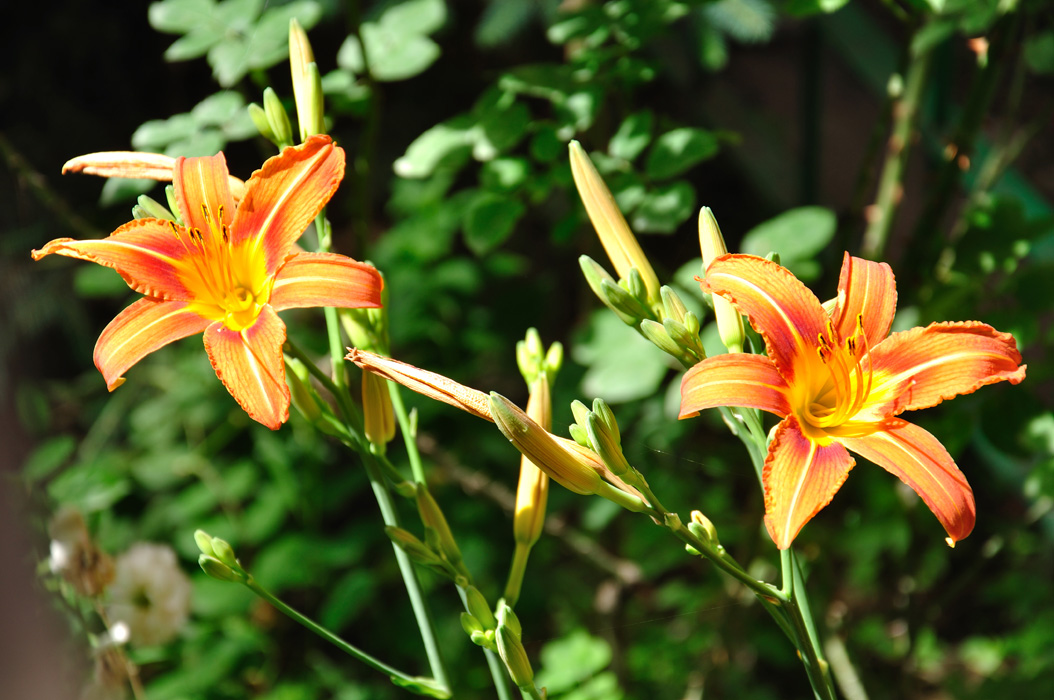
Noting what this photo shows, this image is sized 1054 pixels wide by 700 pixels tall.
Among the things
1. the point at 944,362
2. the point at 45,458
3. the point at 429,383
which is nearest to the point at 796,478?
the point at 944,362

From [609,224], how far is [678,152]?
338mm

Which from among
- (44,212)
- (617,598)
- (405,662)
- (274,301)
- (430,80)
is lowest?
(405,662)

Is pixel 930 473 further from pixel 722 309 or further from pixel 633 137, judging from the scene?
pixel 633 137

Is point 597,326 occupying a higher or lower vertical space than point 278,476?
higher

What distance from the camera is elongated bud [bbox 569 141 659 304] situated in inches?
31.3

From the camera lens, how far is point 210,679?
1387mm

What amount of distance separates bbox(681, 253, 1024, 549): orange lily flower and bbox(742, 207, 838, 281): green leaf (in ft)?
1.27

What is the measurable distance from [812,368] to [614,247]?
0.73ft

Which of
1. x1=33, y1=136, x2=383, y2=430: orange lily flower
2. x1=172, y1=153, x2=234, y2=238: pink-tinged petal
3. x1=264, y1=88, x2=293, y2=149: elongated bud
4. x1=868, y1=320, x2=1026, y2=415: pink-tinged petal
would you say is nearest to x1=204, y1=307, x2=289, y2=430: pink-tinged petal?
x1=33, y1=136, x2=383, y2=430: orange lily flower

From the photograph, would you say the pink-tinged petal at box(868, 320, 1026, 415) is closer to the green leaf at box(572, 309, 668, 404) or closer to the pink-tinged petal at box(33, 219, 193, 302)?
the green leaf at box(572, 309, 668, 404)

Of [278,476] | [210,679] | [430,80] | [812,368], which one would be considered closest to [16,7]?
[430,80]

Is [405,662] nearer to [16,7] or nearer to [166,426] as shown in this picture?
[166,426]

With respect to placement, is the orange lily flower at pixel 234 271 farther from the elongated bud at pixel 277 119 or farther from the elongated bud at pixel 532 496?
the elongated bud at pixel 532 496

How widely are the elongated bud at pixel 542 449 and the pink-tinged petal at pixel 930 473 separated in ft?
0.66
